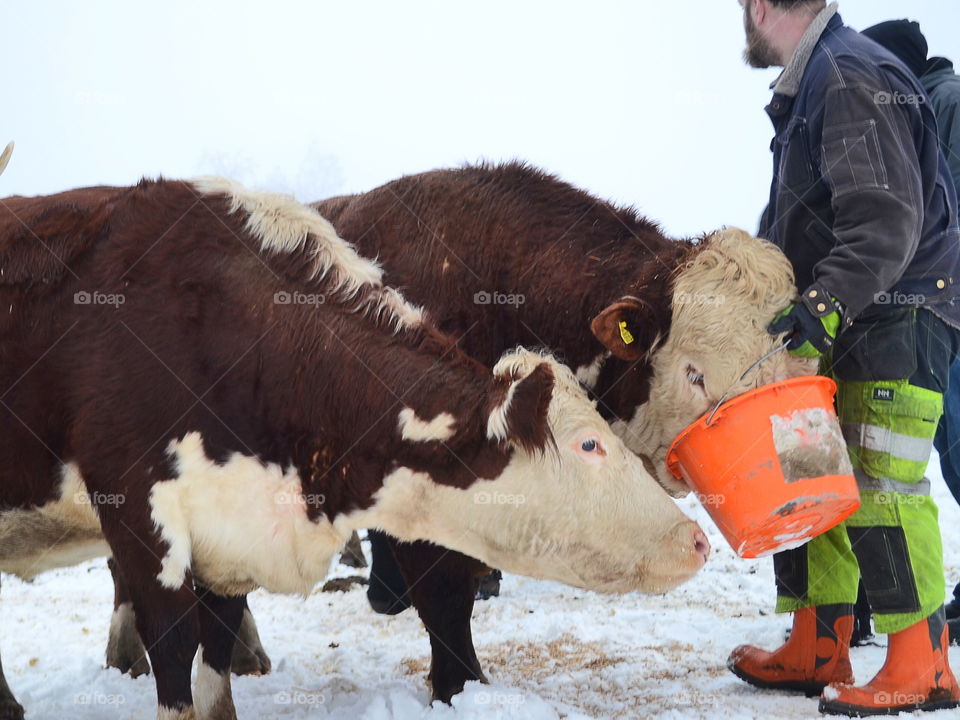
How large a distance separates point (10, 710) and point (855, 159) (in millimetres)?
4096

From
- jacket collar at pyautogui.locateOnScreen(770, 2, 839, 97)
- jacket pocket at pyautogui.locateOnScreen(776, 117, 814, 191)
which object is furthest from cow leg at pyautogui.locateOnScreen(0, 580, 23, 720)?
jacket collar at pyautogui.locateOnScreen(770, 2, 839, 97)

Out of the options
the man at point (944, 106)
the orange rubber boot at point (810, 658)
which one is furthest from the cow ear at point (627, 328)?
the man at point (944, 106)

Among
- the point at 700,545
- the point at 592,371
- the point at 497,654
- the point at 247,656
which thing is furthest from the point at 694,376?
the point at 247,656

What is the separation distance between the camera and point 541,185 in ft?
16.3

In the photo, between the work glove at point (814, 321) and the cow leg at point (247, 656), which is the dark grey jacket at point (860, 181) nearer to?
the work glove at point (814, 321)

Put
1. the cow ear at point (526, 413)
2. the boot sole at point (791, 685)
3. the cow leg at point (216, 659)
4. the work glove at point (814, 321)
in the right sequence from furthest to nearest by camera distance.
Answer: the boot sole at point (791, 685)
the cow leg at point (216, 659)
the work glove at point (814, 321)
the cow ear at point (526, 413)

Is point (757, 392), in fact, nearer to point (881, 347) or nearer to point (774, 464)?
point (774, 464)

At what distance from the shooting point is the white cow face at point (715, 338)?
160 inches

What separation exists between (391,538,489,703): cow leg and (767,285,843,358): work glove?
166 cm

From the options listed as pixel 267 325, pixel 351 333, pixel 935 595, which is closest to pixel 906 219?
pixel 935 595

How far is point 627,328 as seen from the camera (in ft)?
13.7

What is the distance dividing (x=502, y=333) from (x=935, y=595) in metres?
2.04

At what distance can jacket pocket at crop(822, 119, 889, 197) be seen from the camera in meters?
3.84

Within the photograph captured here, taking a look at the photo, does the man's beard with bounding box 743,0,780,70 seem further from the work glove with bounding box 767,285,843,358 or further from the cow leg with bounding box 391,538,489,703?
the cow leg with bounding box 391,538,489,703
